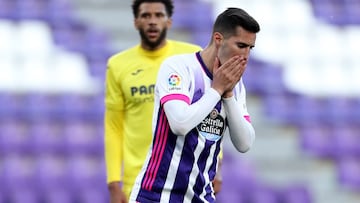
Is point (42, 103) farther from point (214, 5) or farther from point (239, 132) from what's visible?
point (239, 132)

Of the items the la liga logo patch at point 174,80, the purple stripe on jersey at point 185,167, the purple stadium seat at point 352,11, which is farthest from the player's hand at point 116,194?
the purple stadium seat at point 352,11

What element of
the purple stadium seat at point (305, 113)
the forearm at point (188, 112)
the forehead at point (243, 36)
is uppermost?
the purple stadium seat at point (305, 113)

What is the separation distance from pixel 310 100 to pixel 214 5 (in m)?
2.00

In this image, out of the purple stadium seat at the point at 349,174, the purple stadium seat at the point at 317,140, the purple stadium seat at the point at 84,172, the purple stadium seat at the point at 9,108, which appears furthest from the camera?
the purple stadium seat at the point at 317,140

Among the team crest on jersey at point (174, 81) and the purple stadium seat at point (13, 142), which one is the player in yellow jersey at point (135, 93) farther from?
the purple stadium seat at point (13, 142)

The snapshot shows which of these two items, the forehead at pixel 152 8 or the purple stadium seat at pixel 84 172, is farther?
the purple stadium seat at pixel 84 172

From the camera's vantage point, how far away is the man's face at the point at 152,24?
5184mm

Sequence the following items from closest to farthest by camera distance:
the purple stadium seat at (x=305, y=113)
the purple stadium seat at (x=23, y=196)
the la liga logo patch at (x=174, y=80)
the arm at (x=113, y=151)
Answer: the la liga logo patch at (x=174, y=80) → the arm at (x=113, y=151) → the purple stadium seat at (x=23, y=196) → the purple stadium seat at (x=305, y=113)

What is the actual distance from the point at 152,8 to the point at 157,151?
1.51 metres

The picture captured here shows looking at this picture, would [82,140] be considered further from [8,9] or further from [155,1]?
[155,1]

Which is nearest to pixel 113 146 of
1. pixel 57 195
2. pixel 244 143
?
pixel 244 143

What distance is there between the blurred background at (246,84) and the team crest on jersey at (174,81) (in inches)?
219

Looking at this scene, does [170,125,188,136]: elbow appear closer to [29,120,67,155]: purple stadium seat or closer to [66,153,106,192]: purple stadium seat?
[66,153,106,192]: purple stadium seat

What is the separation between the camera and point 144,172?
4000mm
